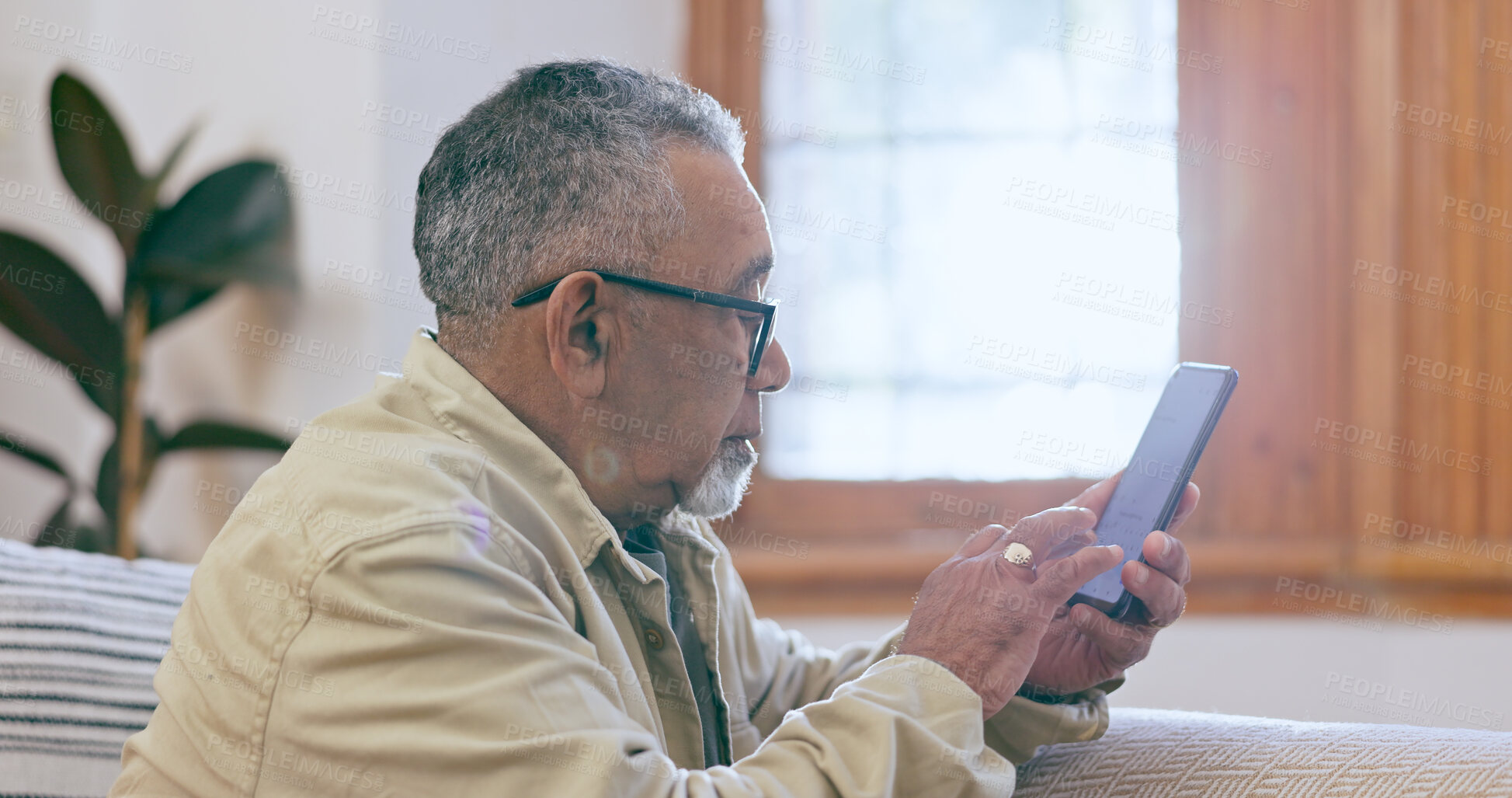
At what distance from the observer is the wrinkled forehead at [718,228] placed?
2.83 ft

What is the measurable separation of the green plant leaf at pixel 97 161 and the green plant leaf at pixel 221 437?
297mm

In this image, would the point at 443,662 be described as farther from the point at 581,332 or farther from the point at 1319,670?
the point at 1319,670

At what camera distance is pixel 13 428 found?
188cm

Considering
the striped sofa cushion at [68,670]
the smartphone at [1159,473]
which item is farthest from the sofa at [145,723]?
the smartphone at [1159,473]

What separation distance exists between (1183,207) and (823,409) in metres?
0.71

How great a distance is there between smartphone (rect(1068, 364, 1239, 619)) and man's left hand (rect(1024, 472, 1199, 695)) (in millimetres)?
13

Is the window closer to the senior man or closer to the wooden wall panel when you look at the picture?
the wooden wall panel

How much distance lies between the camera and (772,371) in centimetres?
94

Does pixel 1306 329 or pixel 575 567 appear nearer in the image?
pixel 575 567

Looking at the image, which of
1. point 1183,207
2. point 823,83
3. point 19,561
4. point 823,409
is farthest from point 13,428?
point 1183,207

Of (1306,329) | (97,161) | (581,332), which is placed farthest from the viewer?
(1306,329)

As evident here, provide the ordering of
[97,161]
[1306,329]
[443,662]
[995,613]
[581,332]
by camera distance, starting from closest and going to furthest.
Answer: [443,662], [995,613], [581,332], [97,161], [1306,329]

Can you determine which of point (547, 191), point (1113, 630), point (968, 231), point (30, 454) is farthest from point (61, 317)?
point (1113, 630)

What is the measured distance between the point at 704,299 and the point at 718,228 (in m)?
0.06
